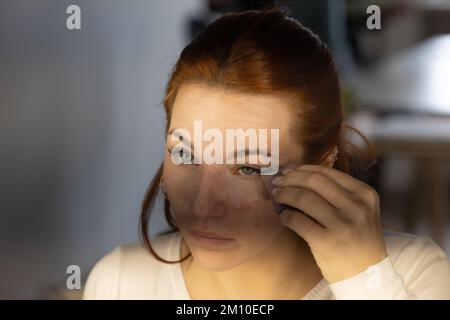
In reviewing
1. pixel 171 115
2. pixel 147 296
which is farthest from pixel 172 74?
pixel 147 296

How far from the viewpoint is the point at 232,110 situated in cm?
82

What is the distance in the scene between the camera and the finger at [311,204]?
32.0 inches

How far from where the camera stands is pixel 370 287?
2.60 ft

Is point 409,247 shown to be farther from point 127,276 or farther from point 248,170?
point 127,276

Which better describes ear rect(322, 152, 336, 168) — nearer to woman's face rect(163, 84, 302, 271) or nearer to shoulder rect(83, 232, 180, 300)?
woman's face rect(163, 84, 302, 271)

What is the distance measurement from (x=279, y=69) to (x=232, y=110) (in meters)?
0.08

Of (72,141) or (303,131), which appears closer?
(303,131)

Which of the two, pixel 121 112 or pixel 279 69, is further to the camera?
pixel 121 112

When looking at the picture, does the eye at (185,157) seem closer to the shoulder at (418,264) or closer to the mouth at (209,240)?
the mouth at (209,240)

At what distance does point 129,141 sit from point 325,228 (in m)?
0.30

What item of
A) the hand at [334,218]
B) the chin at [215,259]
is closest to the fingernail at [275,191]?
the hand at [334,218]

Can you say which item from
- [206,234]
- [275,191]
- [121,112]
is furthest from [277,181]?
[121,112]
